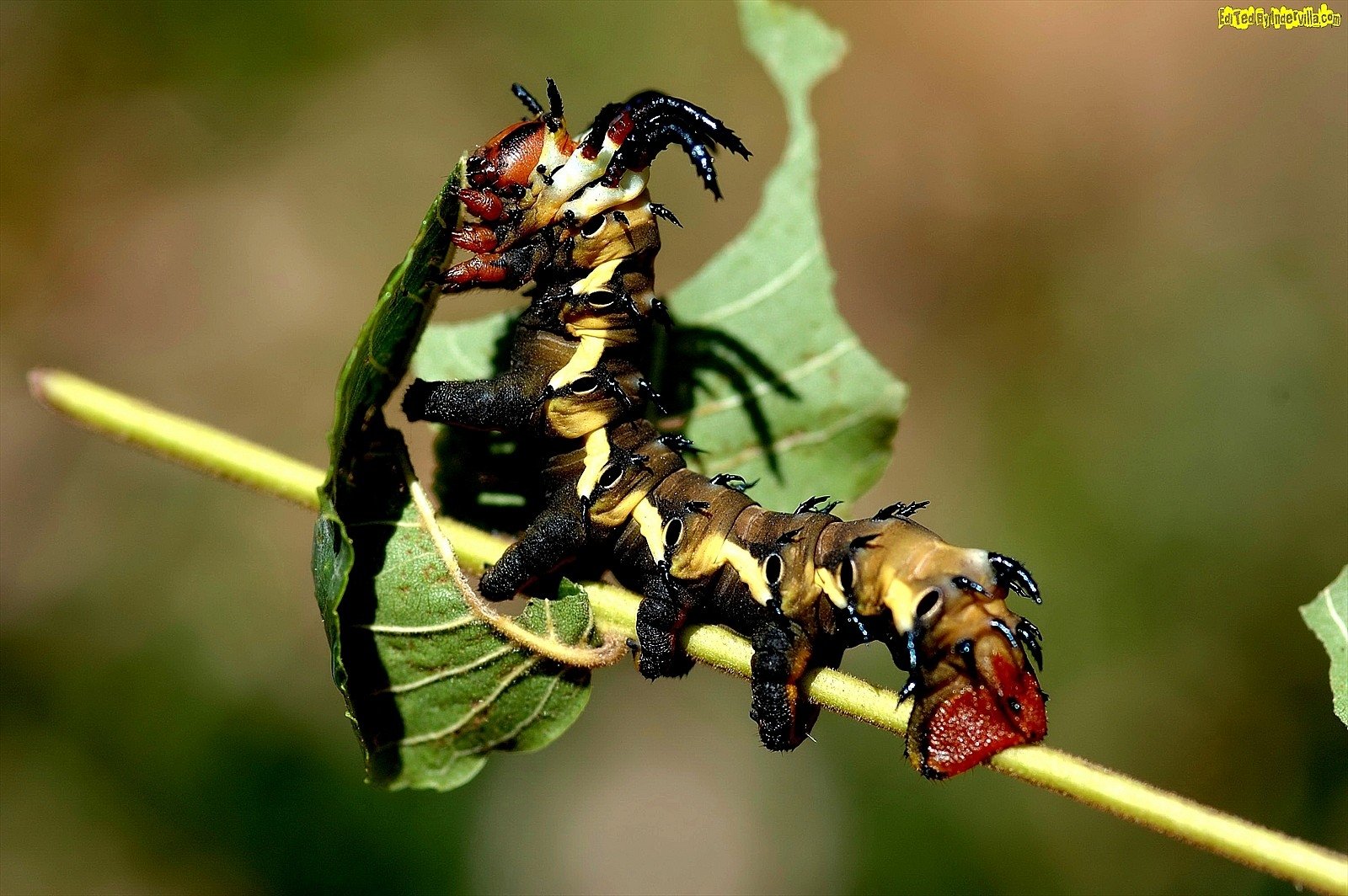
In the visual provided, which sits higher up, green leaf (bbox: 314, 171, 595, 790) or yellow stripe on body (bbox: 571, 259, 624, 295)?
yellow stripe on body (bbox: 571, 259, 624, 295)

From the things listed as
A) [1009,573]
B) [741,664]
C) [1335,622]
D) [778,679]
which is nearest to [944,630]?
[1009,573]

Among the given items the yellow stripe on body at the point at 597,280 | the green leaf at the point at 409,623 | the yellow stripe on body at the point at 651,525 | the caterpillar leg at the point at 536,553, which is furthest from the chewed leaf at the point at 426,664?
the yellow stripe on body at the point at 597,280

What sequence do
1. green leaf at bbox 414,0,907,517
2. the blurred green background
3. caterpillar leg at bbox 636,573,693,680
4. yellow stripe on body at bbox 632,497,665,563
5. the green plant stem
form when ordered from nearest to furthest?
the green plant stem, caterpillar leg at bbox 636,573,693,680, yellow stripe on body at bbox 632,497,665,563, green leaf at bbox 414,0,907,517, the blurred green background

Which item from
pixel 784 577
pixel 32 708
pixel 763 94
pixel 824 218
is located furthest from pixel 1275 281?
pixel 32 708

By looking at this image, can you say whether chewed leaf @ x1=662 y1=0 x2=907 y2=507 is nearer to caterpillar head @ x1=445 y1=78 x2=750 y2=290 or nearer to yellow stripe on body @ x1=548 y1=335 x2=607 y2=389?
yellow stripe on body @ x1=548 y1=335 x2=607 y2=389

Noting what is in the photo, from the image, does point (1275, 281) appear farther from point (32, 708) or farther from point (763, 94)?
point (32, 708)

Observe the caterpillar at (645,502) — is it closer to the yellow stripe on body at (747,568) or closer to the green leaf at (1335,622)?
the yellow stripe on body at (747,568)

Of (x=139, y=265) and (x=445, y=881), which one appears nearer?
(x=445, y=881)

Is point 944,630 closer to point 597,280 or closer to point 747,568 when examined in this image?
point 747,568

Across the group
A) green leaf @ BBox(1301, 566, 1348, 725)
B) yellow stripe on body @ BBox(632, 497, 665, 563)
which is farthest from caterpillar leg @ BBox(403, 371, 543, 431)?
green leaf @ BBox(1301, 566, 1348, 725)
